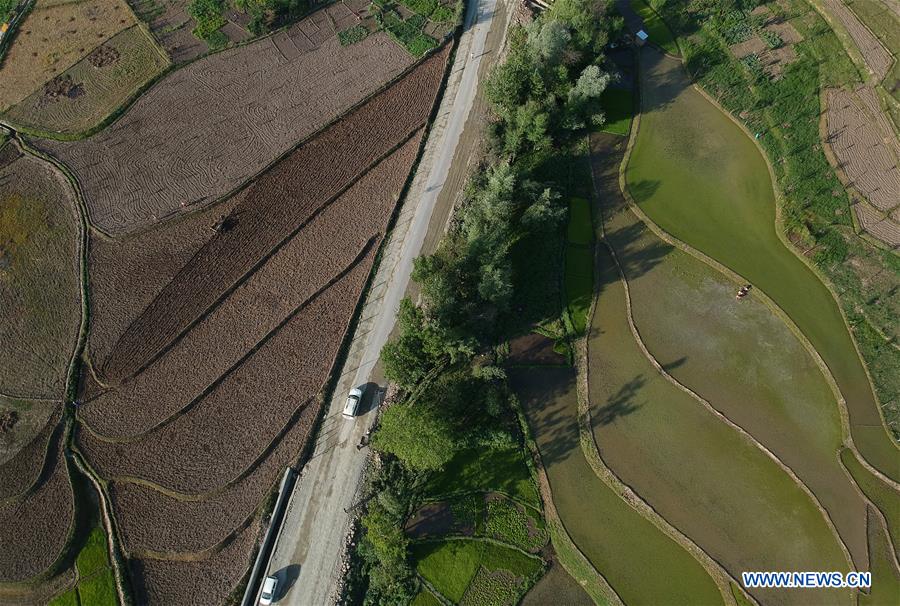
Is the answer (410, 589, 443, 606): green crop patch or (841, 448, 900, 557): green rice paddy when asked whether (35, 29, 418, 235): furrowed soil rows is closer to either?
(410, 589, 443, 606): green crop patch

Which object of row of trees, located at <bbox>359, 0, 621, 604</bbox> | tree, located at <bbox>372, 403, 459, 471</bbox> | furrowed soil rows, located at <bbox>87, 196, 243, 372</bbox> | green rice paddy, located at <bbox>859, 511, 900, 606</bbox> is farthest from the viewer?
furrowed soil rows, located at <bbox>87, 196, 243, 372</bbox>

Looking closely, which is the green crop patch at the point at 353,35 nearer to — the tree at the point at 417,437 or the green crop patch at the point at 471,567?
the tree at the point at 417,437

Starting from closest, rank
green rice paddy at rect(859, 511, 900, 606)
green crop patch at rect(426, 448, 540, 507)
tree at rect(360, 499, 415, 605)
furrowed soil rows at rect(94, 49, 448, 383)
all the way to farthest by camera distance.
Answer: tree at rect(360, 499, 415, 605)
green rice paddy at rect(859, 511, 900, 606)
green crop patch at rect(426, 448, 540, 507)
furrowed soil rows at rect(94, 49, 448, 383)

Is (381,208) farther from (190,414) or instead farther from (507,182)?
(190,414)

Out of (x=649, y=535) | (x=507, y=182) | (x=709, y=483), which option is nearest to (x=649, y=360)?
(x=709, y=483)

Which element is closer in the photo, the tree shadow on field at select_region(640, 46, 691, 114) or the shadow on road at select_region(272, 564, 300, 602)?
the shadow on road at select_region(272, 564, 300, 602)

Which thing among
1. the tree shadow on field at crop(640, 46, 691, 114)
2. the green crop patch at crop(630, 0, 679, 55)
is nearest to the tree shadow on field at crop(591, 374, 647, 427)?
the tree shadow on field at crop(640, 46, 691, 114)
